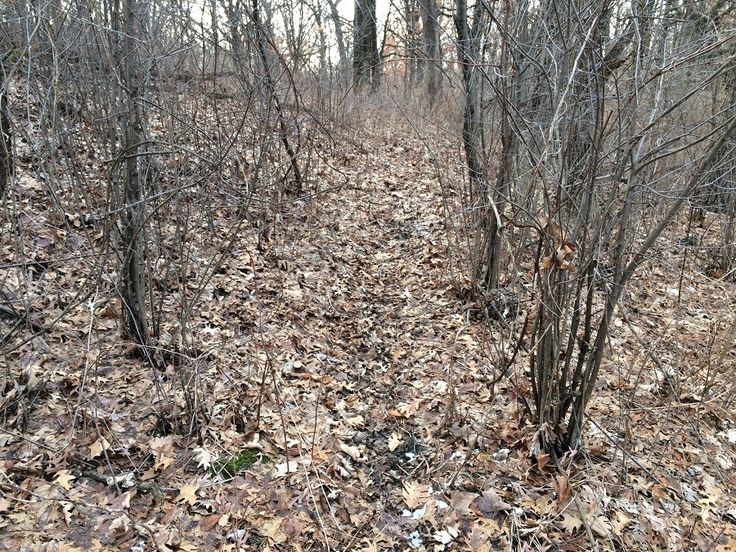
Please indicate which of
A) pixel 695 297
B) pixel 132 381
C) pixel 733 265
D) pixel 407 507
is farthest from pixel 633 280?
pixel 132 381

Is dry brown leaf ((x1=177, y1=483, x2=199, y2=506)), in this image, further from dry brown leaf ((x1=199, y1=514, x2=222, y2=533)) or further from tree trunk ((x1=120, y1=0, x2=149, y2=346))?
tree trunk ((x1=120, y1=0, x2=149, y2=346))

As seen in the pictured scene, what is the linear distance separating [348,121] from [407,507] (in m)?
8.65

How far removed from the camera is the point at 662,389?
4.29 m

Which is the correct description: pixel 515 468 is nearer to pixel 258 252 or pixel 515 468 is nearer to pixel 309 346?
pixel 309 346

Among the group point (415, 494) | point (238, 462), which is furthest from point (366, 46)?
point (415, 494)

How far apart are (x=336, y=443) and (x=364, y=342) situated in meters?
1.47

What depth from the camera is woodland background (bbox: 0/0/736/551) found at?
2834 mm

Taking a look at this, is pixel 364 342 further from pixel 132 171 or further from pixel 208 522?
pixel 132 171

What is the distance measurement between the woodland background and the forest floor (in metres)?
Result: 0.02

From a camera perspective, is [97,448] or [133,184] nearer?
[97,448]

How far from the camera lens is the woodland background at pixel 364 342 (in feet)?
9.30

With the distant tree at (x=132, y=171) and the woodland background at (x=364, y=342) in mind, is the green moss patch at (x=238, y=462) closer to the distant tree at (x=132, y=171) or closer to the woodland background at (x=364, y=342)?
the woodland background at (x=364, y=342)

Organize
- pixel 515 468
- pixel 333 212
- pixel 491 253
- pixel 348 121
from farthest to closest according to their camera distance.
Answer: pixel 348 121 → pixel 333 212 → pixel 491 253 → pixel 515 468

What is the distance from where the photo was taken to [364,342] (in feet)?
16.2
